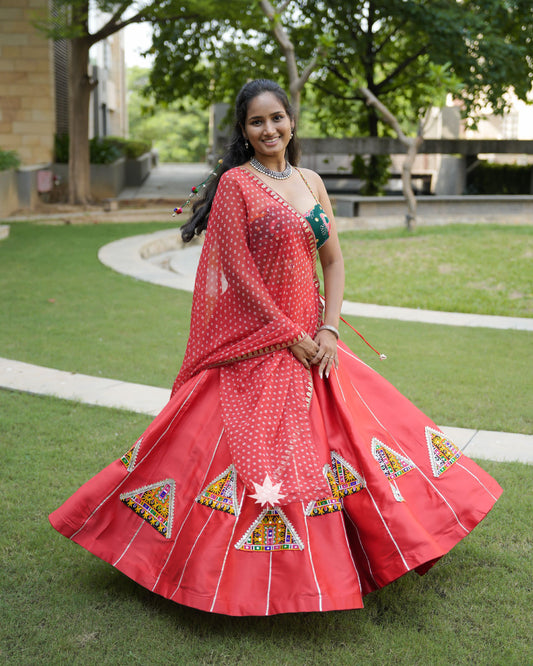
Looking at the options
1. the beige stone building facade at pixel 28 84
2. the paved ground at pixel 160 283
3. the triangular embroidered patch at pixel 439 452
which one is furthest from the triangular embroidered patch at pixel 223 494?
the beige stone building facade at pixel 28 84

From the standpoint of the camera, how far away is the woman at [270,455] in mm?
2600

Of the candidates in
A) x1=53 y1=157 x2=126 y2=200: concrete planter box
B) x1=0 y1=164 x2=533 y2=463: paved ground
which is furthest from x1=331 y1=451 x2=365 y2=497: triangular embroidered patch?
x1=53 y1=157 x2=126 y2=200: concrete planter box

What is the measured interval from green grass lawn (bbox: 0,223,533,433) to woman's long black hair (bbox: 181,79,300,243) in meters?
2.79

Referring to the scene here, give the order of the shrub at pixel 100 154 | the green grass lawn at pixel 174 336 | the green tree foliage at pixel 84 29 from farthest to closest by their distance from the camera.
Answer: the shrub at pixel 100 154
the green tree foliage at pixel 84 29
the green grass lawn at pixel 174 336

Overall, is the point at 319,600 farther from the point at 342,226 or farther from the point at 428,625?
the point at 342,226

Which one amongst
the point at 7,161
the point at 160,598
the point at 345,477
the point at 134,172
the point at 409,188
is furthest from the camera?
the point at 134,172

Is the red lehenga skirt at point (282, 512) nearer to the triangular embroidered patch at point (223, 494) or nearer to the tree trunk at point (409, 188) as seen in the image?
the triangular embroidered patch at point (223, 494)

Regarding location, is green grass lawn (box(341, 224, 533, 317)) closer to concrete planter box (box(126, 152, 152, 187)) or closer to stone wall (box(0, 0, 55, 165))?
stone wall (box(0, 0, 55, 165))

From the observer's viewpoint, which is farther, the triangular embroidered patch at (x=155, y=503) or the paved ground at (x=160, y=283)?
the paved ground at (x=160, y=283)

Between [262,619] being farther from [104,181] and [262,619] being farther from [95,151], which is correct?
[95,151]

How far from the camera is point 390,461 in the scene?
2.88 m

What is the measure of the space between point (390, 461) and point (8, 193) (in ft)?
54.8

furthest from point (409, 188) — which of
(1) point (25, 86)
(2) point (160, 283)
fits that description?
(1) point (25, 86)

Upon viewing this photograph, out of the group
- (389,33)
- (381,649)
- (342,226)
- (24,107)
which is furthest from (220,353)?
(24,107)
